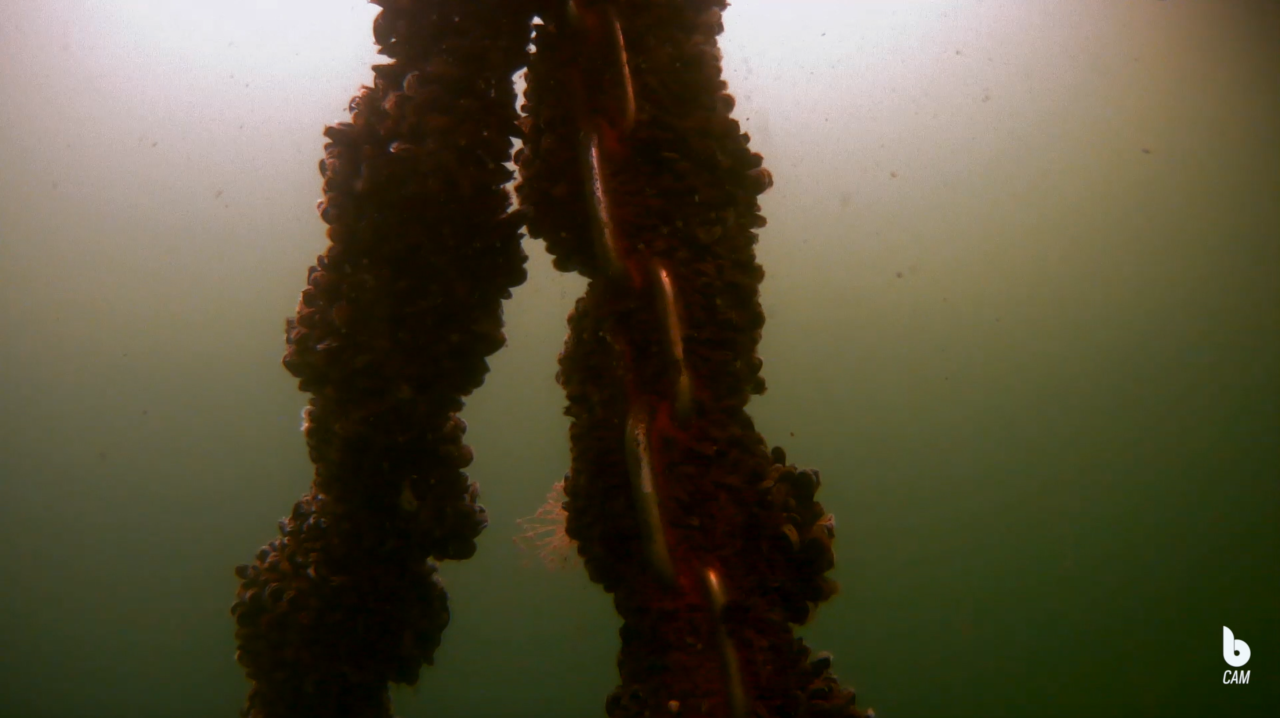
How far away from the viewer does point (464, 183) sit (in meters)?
0.88

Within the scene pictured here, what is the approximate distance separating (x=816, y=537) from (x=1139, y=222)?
459 cm

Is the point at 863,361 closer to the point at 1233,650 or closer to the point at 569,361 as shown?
the point at 1233,650

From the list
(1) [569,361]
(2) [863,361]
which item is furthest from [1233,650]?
(1) [569,361]

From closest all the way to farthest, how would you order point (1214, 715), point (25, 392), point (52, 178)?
point (52, 178)
point (25, 392)
point (1214, 715)

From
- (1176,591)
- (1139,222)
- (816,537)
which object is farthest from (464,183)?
(1176,591)

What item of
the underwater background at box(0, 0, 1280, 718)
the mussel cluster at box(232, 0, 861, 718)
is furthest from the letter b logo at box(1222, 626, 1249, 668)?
the mussel cluster at box(232, 0, 861, 718)

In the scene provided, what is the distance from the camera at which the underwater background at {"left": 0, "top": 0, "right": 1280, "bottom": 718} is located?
371cm

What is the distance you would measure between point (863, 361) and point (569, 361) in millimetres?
4040

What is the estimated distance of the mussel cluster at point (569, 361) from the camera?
2.54 feet

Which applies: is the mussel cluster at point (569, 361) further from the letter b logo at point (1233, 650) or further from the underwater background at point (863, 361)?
the letter b logo at point (1233, 650)

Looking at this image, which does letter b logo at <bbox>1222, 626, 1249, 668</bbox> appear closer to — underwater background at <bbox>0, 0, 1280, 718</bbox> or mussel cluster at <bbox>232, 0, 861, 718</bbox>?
underwater background at <bbox>0, 0, 1280, 718</bbox>

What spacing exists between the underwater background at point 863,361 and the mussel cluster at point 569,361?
8.96 feet

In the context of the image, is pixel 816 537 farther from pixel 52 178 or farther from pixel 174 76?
pixel 52 178

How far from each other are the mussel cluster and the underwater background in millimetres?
2732
